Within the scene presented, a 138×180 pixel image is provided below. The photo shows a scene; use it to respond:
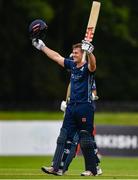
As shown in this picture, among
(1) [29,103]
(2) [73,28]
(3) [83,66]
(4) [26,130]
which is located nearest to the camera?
(3) [83,66]

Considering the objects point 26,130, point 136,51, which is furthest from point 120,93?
point 26,130

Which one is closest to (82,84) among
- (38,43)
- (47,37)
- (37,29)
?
(38,43)

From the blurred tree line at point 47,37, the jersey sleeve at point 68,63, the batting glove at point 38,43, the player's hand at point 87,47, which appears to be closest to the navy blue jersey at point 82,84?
the jersey sleeve at point 68,63

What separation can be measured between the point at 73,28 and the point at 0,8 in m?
4.29

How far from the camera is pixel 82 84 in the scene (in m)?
14.5

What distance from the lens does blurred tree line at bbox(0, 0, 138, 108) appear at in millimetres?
48719

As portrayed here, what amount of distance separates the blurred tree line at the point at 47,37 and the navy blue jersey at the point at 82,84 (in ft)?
106

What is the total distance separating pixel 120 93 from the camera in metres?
53.9

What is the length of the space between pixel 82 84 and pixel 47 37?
3596 centimetres

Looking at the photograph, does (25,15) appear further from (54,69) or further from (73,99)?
(73,99)

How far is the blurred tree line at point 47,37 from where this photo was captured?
4872 cm

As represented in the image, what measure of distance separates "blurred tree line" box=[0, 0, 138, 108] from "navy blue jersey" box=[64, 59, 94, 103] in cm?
3231

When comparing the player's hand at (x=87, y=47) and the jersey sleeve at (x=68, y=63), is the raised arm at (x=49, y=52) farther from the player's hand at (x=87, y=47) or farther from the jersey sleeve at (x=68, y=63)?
the player's hand at (x=87, y=47)

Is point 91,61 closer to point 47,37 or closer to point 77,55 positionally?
point 77,55
